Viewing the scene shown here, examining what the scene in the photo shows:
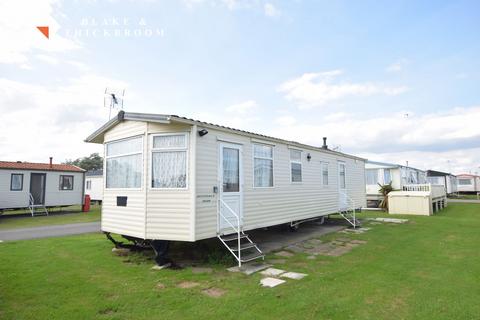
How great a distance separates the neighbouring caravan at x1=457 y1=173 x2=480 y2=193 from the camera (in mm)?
36938

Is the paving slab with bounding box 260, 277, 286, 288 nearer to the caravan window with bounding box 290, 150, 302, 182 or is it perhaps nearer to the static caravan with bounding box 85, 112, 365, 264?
the static caravan with bounding box 85, 112, 365, 264

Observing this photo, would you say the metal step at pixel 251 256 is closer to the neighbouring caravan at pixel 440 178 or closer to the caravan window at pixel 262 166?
the caravan window at pixel 262 166

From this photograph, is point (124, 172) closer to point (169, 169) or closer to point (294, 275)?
point (169, 169)

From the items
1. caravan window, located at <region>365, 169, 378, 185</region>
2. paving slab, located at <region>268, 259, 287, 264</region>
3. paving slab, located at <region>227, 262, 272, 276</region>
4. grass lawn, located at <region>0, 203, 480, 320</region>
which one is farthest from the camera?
caravan window, located at <region>365, 169, 378, 185</region>

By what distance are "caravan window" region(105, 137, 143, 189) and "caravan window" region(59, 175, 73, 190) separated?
44.6 feet

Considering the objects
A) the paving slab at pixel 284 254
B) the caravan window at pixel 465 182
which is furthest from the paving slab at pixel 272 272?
the caravan window at pixel 465 182

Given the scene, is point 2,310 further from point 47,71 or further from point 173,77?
point 173,77

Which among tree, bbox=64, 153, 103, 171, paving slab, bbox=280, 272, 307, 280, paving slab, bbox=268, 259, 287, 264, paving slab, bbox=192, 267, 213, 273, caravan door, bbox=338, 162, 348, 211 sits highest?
tree, bbox=64, 153, 103, 171

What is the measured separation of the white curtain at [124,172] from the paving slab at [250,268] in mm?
2867

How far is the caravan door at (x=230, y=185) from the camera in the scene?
655cm

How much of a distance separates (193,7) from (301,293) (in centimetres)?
969

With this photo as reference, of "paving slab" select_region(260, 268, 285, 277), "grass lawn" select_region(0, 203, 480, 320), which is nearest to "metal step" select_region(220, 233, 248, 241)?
"grass lawn" select_region(0, 203, 480, 320)

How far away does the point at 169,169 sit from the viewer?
6.14 m

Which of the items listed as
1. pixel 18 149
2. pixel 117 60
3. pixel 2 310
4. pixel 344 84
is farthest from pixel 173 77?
pixel 18 149
